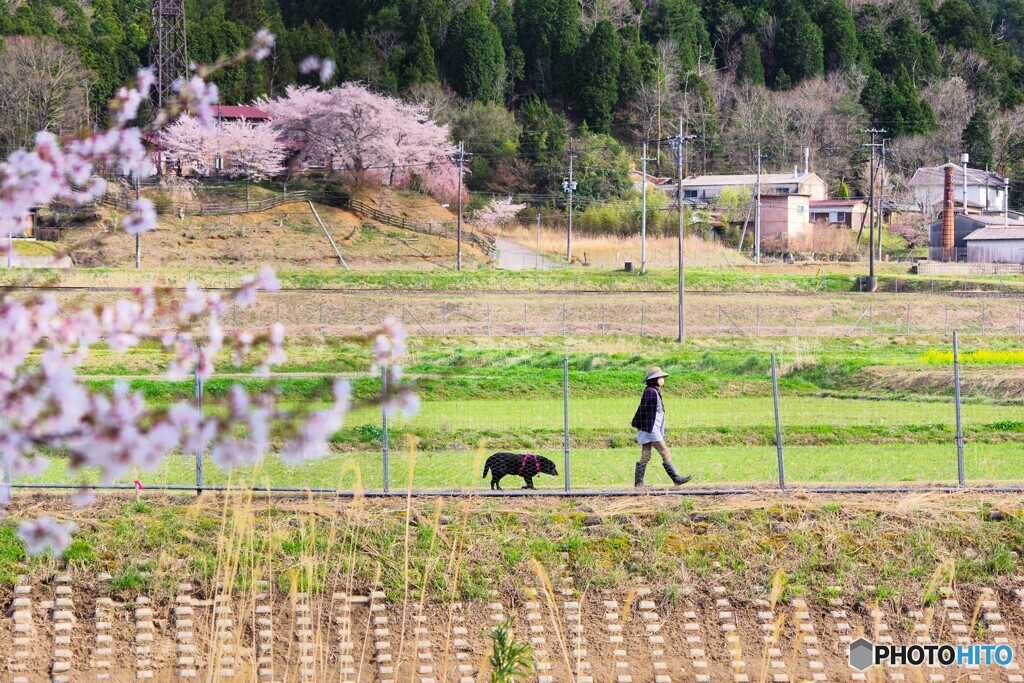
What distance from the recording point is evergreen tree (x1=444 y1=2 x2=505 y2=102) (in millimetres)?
81188

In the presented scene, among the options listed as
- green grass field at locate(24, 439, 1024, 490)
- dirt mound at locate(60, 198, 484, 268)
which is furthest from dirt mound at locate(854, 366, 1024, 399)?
dirt mound at locate(60, 198, 484, 268)

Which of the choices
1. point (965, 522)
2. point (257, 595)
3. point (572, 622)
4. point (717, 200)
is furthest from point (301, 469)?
point (717, 200)

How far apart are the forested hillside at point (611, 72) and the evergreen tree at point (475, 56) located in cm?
14

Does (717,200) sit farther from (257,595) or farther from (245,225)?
(257,595)

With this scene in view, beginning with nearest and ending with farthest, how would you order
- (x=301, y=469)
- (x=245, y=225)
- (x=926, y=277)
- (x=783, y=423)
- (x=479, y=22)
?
1. (x=301, y=469)
2. (x=783, y=423)
3. (x=926, y=277)
4. (x=245, y=225)
5. (x=479, y=22)

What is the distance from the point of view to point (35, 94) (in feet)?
202

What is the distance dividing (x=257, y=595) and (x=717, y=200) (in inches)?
2508

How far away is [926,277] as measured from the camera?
51531 mm

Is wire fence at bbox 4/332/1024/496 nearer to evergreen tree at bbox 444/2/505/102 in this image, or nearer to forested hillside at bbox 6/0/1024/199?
forested hillside at bbox 6/0/1024/199

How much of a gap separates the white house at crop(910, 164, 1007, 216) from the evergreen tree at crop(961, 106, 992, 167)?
2748 millimetres

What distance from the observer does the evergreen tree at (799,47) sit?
94.7 meters

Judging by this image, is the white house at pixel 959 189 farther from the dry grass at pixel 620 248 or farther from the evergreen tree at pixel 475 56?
the evergreen tree at pixel 475 56

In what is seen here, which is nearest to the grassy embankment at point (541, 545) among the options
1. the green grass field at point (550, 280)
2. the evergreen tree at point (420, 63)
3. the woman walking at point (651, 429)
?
the woman walking at point (651, 429)

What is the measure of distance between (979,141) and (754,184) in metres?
19.6
